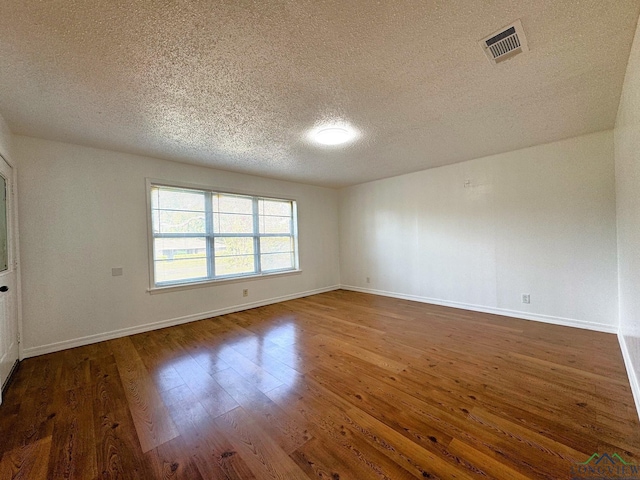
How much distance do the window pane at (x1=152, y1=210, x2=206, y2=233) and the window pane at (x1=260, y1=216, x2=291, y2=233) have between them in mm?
1133

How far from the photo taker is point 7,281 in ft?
7.91

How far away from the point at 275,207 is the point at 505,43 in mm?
4189

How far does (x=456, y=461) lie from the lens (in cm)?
136

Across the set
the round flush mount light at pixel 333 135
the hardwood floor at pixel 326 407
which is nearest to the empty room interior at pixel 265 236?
the hardwood floor at pixel 326 407

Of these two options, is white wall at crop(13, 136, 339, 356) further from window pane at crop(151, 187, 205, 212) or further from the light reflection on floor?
the light reflection on floor

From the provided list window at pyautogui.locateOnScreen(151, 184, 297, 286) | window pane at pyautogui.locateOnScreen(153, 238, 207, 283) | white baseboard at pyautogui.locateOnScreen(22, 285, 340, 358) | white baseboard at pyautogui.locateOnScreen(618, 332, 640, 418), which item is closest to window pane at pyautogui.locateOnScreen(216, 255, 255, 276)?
window at pyautogui.locateOnScreen(151, 184, 297, 286)

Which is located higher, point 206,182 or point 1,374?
point 206,182

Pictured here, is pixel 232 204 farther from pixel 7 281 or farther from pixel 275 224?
pixel 7 281

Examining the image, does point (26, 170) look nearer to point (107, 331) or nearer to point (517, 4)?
point (107, 331)

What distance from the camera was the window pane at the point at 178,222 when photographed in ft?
12.3

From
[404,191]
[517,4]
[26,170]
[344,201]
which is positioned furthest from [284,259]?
[517,4]

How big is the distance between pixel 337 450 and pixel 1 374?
2.85 metres

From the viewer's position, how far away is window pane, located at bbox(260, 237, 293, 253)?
4.98 meters

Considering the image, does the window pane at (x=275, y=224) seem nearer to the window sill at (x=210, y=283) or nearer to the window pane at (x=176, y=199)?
the window sill at (x=210, y=283)
